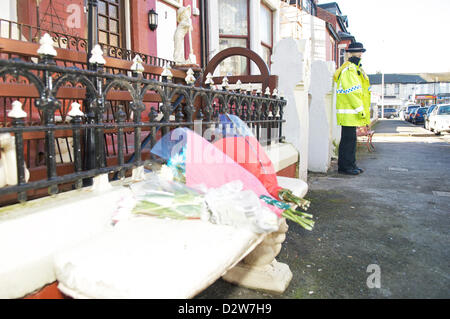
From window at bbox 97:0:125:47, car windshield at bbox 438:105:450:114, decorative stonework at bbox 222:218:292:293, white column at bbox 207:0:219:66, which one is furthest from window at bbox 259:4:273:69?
car windshield at bbox 438:105:450:114

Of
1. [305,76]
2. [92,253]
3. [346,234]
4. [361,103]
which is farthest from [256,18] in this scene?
[92,253]

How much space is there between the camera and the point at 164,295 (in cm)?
122

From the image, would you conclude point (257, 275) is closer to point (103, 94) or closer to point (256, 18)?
point (103, 94)

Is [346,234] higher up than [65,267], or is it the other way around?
[65,267]

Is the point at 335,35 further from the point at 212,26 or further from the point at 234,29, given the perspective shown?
the point at 212,26

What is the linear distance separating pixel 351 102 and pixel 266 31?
7.34 m

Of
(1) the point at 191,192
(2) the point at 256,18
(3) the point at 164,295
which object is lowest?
(3) the point at 164,295

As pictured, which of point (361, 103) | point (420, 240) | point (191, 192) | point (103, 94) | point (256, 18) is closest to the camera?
point (191, 192)

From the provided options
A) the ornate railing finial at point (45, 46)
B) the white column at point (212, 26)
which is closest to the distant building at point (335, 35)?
the white column at point (212, 26)

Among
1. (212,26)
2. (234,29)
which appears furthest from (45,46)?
(234,29)

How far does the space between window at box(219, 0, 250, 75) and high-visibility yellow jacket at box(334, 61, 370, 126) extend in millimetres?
4617

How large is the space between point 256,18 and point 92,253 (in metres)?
11.1

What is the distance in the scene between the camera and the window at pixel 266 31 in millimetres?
12399

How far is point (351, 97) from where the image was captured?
6.55 metres
